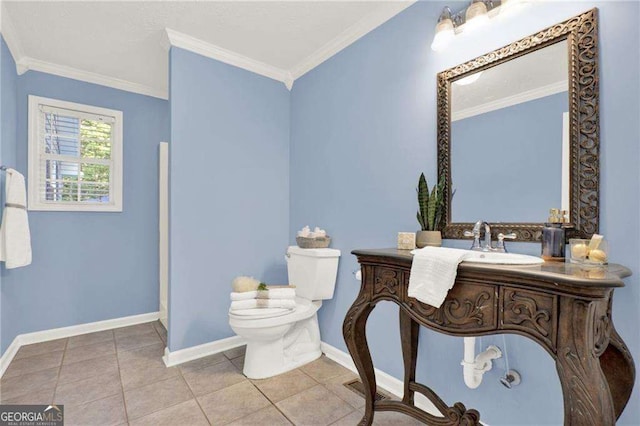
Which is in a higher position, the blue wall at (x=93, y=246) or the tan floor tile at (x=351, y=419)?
the blue wall at (x=93, y=246)

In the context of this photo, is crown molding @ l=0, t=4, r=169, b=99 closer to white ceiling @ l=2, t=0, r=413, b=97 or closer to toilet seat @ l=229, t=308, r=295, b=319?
white ceiling @ l=2, t=0, r=413, b=97

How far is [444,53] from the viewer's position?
5.50 ft

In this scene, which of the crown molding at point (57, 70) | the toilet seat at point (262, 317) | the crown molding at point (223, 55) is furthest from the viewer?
the crown molding at point (223, 55)

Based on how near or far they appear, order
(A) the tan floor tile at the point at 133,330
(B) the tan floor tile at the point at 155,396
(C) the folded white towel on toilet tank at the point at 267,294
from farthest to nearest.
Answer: (A) the tan floor tile at the point at 133,330 → (C) the folded white towel on toilet tank at the point at 267,294 → (B) the tan floor tile at the point at 155,396

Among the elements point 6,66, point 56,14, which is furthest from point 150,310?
point 56,14

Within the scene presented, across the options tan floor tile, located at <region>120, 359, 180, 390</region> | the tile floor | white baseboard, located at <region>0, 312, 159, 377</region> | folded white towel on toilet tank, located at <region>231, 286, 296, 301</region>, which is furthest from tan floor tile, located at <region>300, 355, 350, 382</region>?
white baseboard, located at <region>0, 312, 159, 377</region>

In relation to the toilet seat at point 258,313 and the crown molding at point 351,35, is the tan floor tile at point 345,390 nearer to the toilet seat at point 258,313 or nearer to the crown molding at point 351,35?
the toilet seat at point 258,313

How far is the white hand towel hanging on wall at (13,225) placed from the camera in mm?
2094

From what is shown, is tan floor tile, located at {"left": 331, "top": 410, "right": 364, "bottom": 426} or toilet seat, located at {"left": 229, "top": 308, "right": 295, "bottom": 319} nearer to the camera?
tan floor tile, located at {"left": 331, "top": 410, "right": 364, "bottom": 426}

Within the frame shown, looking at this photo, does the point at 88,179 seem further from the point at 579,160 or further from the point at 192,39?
the point at 579,160

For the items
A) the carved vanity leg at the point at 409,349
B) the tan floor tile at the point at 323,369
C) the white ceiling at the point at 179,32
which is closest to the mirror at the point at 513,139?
the carved vanity leg at the point at 409,349

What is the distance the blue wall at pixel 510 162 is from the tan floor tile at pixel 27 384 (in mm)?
2688

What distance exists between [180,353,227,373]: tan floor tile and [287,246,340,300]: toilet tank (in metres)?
0.77

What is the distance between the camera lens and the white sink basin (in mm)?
1103
